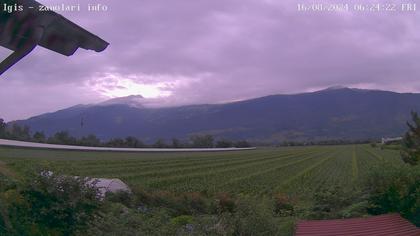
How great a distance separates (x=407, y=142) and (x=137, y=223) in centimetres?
2490

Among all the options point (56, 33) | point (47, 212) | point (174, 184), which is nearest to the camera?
point (56, 33)

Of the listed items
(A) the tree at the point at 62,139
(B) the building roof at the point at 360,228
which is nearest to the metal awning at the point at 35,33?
(B) the building roof at the point at 360,228

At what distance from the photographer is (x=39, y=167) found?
8.44m

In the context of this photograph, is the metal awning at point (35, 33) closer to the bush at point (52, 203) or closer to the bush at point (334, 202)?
the bush at point (52, 203)

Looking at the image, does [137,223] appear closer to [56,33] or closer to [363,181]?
[56,33]

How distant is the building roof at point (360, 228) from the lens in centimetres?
715

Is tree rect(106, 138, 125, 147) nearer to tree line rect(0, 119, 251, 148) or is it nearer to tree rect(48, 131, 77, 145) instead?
tree line rect(0, 119, 251, 148)

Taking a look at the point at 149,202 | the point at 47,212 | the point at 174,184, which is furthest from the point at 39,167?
the point at 174,184

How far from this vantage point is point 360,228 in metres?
7.41

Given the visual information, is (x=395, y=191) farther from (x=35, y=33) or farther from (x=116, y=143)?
(x=116, y=143)

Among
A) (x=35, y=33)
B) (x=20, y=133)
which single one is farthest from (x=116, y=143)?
(x=35, y=33)

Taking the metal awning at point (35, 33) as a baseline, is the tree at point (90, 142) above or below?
below

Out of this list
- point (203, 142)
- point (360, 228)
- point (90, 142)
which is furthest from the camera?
point (203, 142)

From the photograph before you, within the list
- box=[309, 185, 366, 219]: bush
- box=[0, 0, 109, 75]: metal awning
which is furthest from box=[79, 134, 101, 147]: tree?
box=[0, 0, 109, 75]: metal awning
